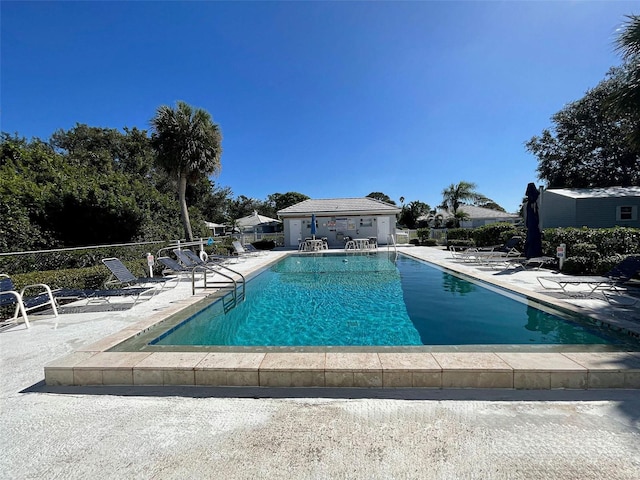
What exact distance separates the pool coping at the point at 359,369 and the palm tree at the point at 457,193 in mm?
31478

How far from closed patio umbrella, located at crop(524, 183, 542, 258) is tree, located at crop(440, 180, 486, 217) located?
76.7 ft

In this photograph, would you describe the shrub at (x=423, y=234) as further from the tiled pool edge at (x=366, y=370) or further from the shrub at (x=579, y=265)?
the tiled pool edge at (x=366, y=370)

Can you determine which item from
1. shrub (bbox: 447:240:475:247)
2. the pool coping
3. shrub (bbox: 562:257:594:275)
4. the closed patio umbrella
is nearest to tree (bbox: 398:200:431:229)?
shrub (bbox: 447:240:475:247)

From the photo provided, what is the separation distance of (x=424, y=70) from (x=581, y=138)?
25.5m

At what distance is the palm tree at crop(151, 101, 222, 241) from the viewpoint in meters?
15.6

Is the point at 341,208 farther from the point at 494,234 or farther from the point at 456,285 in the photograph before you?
the point at 456,285

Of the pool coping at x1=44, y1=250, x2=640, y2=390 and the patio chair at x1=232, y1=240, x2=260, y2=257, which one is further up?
the patio chair at x1=232, y1=240, x2=260, y2=257

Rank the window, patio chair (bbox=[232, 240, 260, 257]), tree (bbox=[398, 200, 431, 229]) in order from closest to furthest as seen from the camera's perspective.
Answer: patio chair (bbox=[232, 240, 260, 257]), the window, tree (bbox=[398, 200, 431, 229])

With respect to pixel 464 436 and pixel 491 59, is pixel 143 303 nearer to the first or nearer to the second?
pixel 464 436

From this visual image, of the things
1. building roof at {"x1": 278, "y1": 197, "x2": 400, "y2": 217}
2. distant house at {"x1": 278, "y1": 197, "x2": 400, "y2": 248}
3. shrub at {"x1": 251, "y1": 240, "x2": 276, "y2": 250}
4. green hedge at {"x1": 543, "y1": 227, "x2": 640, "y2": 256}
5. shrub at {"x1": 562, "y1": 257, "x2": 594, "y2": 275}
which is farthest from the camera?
distant house at {"x1": 278, "y1": 197, "x2": 400, "y2": 248}

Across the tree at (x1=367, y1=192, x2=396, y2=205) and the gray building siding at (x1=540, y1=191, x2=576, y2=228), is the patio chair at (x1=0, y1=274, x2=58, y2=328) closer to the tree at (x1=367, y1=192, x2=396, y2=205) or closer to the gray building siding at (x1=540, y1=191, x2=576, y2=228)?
the gray building siding at (x1=540, y1=191, x2=576, y2=228)

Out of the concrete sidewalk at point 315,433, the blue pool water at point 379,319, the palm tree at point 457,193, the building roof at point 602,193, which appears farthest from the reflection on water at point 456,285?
the palm tree at point 457,193

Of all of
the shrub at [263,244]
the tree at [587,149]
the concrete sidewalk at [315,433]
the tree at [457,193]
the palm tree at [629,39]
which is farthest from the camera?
the tree at [457,193]

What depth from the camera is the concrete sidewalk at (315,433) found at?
1.93 meters
